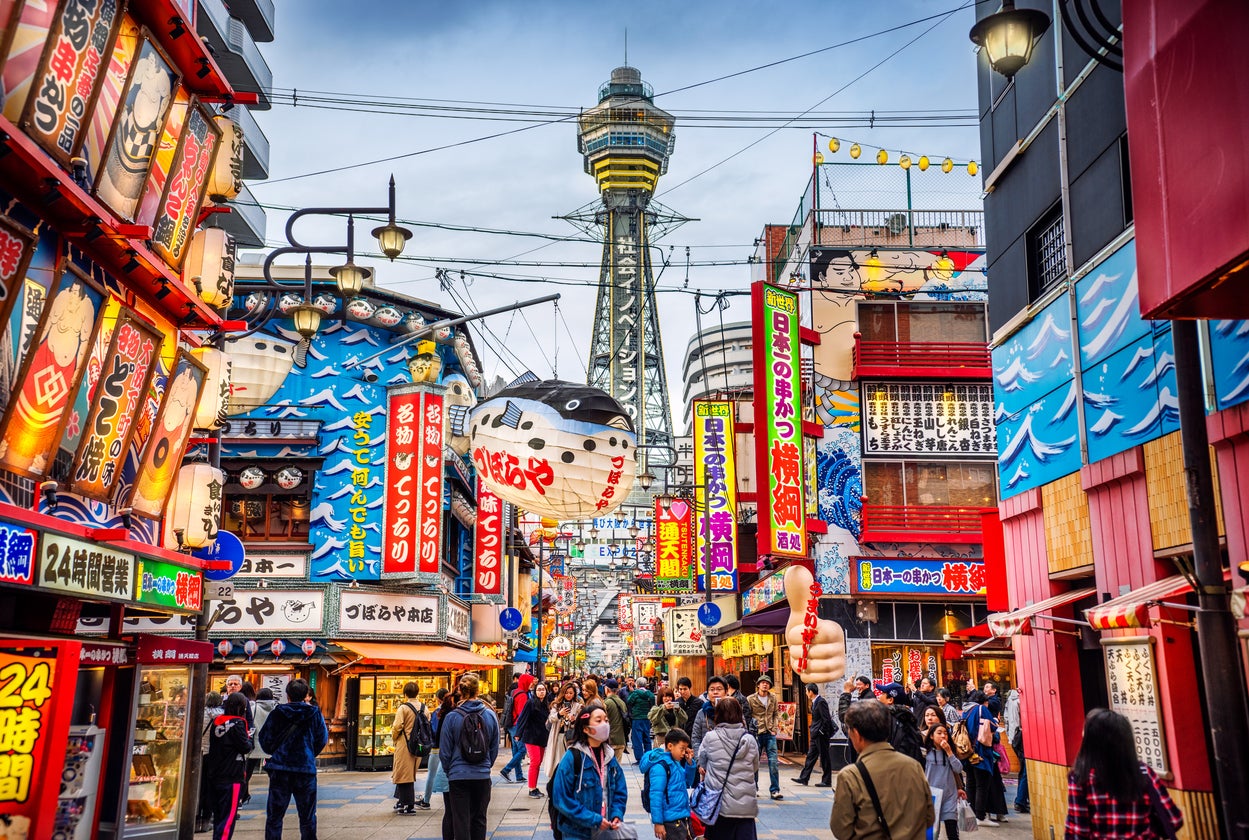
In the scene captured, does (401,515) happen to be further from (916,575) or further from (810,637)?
(916,575)

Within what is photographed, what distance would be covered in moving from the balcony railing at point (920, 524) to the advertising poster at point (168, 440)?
793 inches

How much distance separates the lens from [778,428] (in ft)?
70.5

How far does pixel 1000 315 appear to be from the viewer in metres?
15.4

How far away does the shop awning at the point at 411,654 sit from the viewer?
82.7 feet

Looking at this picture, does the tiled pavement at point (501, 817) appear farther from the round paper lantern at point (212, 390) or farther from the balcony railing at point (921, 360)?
the balcony railing at point (921, 360)

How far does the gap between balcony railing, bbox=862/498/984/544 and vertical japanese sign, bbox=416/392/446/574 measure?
11.4m

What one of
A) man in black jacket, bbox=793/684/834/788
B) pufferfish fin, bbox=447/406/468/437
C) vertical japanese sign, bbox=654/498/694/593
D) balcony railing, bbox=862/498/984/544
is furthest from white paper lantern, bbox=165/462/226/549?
vertical japanese sign, bbox=654/498/694/593

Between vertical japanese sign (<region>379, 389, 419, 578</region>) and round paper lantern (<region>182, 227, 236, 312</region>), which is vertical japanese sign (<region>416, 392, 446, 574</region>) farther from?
round paper lantern (<region>182, 227, 236, 312</region>)

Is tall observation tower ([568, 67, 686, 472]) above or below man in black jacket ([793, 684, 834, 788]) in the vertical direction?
above

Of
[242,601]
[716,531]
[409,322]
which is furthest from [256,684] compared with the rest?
[716,531]

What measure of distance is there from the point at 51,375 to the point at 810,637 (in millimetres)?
11423

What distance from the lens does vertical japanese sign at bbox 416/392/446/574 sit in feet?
84.9

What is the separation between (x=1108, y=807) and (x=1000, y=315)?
33.3 ft

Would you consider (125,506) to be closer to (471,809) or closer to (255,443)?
(471,809)
